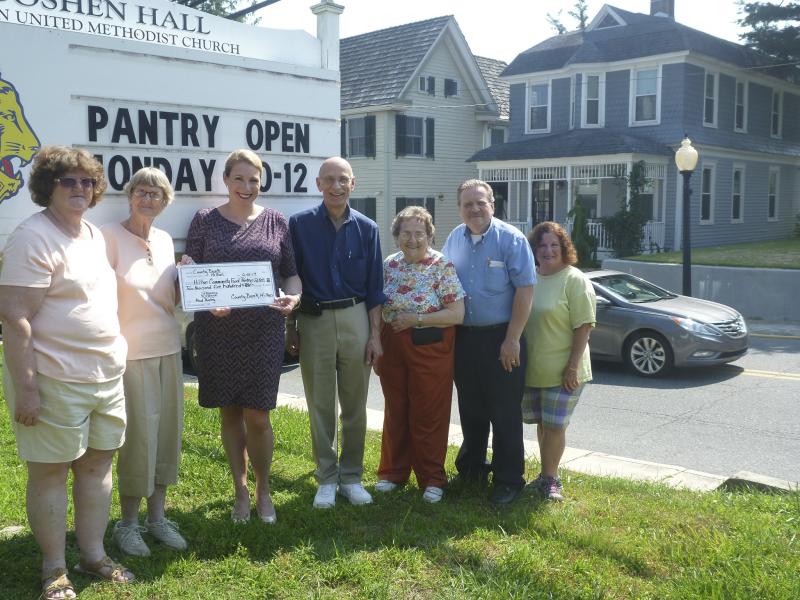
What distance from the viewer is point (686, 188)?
15.6 meters

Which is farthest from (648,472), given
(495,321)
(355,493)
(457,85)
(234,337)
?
(457,85)

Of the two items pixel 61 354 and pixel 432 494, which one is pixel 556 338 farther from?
pixel 61 354

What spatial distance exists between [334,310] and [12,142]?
76.8 inches

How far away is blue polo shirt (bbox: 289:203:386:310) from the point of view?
4.74 meters

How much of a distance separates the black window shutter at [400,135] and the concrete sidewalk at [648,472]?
71.0ft

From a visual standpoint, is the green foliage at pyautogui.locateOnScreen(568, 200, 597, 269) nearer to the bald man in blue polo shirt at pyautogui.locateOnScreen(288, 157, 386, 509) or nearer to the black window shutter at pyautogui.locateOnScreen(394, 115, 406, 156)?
the black window shutter at pyautogui.locateOnScreen(394, 115, 406, 156)

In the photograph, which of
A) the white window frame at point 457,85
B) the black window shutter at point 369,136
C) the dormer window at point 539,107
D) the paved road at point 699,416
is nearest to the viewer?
the paved road at point 699,416

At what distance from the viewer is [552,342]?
5.12 m

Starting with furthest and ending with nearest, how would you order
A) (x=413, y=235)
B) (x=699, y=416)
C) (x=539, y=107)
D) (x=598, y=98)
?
(x=539, y=107), (x=598, y=98), (x=699, y=416), (x=413, y=235)

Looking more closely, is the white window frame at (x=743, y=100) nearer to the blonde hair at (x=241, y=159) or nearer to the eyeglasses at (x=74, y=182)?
the blonde hair at (x=241, y=159)

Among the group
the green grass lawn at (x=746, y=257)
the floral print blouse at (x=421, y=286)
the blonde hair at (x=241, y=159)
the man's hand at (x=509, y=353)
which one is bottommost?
the green grass lawn at (x=746, y=257)

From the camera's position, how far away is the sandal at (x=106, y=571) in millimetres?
3785

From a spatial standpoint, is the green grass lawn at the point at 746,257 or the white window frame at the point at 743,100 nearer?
the green grass lawn at the point at 746,257

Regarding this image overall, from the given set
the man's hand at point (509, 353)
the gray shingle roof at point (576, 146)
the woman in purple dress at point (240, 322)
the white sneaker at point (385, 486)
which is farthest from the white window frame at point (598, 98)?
the woman in purple dress at point (240, 322)
